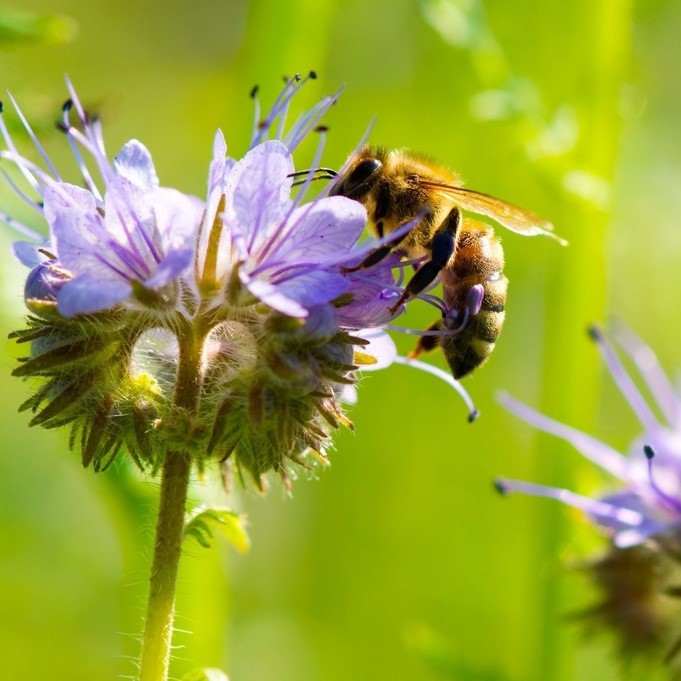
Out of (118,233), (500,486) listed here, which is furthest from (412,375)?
(118,233)

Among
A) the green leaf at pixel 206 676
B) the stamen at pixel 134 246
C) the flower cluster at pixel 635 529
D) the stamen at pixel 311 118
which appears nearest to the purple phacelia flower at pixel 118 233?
the stamen at pixel 134 246

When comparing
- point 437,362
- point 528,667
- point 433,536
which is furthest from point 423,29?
point 528,667

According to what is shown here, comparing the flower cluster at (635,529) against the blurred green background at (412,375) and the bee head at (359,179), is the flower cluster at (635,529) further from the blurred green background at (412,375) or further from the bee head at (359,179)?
the bee head at (359,179)

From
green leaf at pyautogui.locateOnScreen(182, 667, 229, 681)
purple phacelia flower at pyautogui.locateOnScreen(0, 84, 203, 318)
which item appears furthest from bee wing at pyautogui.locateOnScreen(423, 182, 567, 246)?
green leaf at pyautogui.locateOnScreen(182, 667, 229, 681)

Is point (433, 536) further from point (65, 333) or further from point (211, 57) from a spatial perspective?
point (65, 333)

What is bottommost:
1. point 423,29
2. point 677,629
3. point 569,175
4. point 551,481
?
point 677,629

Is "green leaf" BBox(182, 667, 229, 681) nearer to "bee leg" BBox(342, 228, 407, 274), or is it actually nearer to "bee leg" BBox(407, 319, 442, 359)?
"bee leg" BBox(342, 228, 407, 274)
